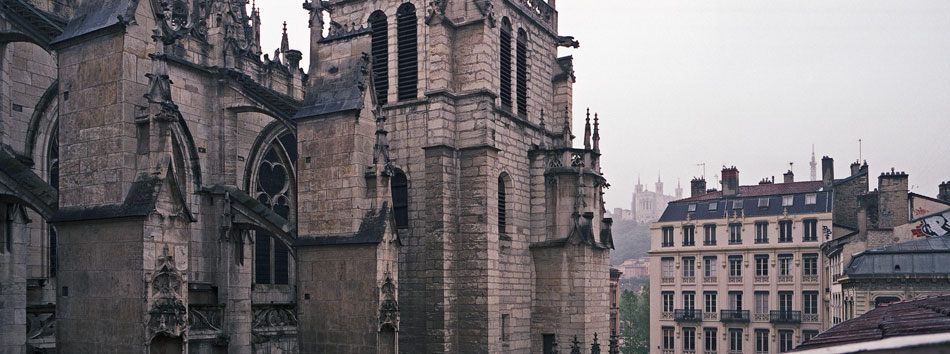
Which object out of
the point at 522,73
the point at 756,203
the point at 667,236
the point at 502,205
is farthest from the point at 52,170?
the point at 756,203

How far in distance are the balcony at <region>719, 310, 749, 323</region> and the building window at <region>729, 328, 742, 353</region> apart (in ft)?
2.27

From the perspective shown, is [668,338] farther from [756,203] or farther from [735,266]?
[756,203]

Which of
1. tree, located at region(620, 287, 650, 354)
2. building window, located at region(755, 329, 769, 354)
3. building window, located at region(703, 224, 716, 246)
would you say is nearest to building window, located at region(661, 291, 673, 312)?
building window, located at region(703, 224, 716, 246)

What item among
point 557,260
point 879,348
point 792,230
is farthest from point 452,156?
point 792,230

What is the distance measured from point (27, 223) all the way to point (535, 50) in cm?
1861

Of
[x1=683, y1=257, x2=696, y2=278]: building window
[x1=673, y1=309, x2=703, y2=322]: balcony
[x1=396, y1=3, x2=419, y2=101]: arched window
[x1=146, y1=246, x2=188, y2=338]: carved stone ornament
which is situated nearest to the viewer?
[x1=146, y1=246, x2=188, y2=338]: carved stone ornament

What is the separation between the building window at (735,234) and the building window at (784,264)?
2805mm

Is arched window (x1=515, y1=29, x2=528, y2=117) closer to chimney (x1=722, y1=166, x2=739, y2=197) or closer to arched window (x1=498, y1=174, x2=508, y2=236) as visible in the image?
arched window (x1=498, y1=174, x2=508, y2=236)

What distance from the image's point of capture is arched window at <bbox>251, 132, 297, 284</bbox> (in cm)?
2353

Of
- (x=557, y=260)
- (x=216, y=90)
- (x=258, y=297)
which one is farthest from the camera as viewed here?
(x=557, y=260)

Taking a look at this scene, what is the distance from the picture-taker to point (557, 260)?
91.8 feet

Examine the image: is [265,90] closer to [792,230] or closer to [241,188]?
[241,188]

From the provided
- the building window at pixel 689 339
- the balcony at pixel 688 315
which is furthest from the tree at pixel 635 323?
the balcony at pixel 688 315

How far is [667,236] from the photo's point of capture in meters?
56.6
